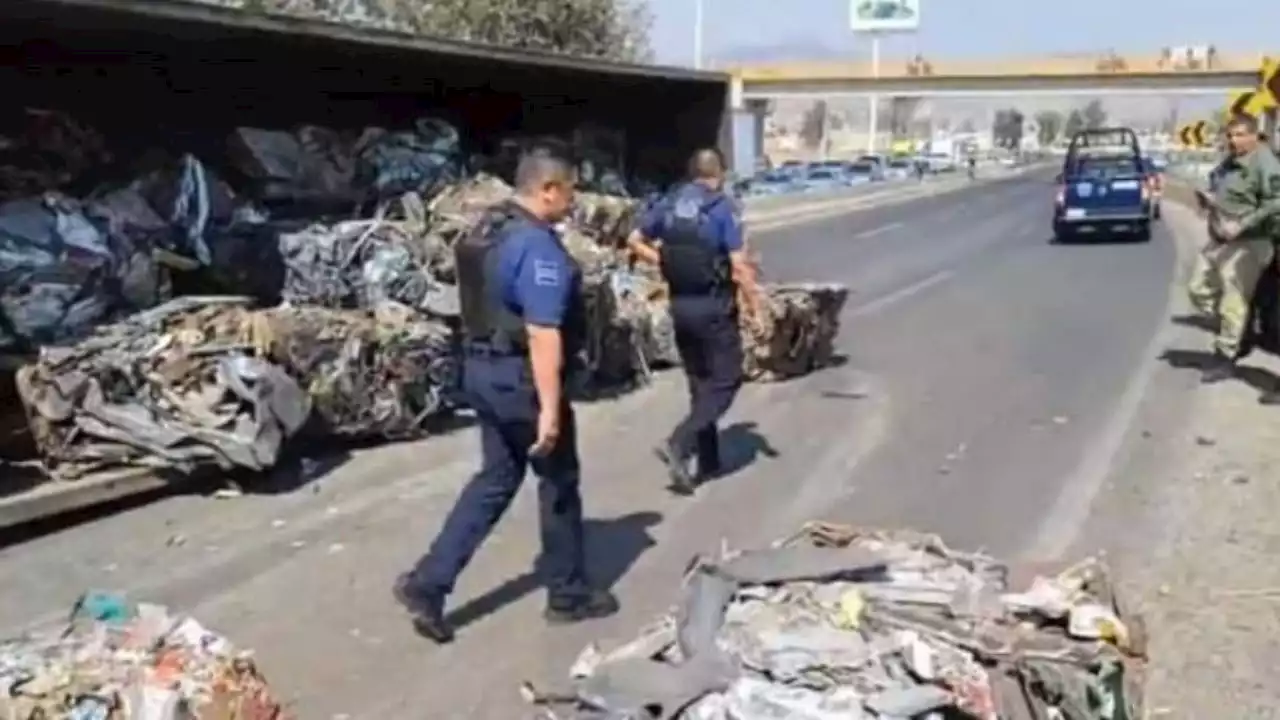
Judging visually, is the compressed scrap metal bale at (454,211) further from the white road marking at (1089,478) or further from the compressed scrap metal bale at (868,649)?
the compressed scrap metal bale at (868,649)

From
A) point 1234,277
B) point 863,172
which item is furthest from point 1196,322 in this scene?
point 863,172

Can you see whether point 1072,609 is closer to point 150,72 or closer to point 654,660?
point 654,660

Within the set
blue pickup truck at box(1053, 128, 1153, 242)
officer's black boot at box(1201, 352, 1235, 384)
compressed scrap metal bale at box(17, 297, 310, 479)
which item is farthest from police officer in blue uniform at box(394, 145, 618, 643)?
blue pickup truck at box(1053, 128, 1153, 242)

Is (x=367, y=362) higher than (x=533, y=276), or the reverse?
(x=533, y=276)

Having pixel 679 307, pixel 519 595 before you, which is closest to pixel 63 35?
pixel 679 307

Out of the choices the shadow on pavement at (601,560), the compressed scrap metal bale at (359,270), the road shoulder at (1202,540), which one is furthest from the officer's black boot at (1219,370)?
the shadow on pavement at (601,560)

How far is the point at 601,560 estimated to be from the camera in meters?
8.48

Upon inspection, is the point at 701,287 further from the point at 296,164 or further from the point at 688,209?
the point at 296,164

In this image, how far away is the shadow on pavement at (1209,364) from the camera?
13.8 m

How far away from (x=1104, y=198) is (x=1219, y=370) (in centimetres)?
2107

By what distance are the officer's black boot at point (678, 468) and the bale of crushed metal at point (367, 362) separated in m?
2.10

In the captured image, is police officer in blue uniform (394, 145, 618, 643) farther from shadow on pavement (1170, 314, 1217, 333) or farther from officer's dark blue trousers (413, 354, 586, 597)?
shadow on pavement (1170, 314, 1217, 333)

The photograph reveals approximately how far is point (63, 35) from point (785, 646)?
27.2ft

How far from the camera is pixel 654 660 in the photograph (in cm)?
498
